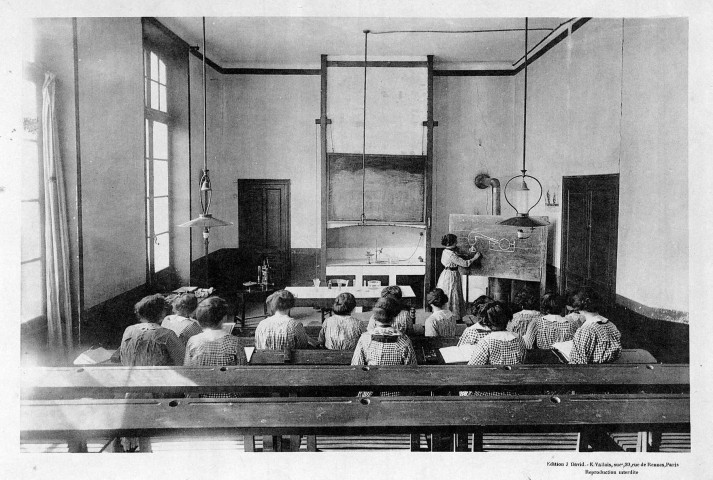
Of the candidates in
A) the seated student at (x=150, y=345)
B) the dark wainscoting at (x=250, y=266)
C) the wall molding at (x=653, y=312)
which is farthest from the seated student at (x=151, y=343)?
the dark wainscoting at (x=250, y=266)

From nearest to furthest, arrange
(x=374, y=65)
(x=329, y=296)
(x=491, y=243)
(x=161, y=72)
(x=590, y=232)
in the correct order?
(x=590, y=232)
(x=329, y=296)
(x=161, y=72)
(x=491, y=243)
(x=374, y=65)

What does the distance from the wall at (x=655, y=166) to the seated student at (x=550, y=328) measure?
2.57 feet

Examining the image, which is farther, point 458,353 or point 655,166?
point 655,166

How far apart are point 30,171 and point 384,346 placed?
103 inches

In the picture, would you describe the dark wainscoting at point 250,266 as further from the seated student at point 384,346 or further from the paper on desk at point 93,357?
the seated student at point 384,346

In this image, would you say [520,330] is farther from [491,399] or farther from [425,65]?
[425,65]

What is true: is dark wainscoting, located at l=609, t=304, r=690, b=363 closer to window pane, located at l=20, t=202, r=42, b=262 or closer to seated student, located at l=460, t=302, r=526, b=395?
seated student, located at l=460, t=302, r=526, b=395

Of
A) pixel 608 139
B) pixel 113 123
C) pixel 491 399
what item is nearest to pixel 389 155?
pixel 608 139

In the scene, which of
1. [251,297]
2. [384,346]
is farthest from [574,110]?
[251,297]

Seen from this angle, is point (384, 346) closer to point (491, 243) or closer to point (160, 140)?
point (491, 243)

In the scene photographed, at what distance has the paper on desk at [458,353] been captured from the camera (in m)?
3.13

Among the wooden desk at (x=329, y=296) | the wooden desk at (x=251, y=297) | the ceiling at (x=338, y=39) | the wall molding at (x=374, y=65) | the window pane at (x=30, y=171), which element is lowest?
the wooden desk at (x=251, y=297)

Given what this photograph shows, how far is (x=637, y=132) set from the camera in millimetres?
4234

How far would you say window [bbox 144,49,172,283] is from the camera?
221 inches
